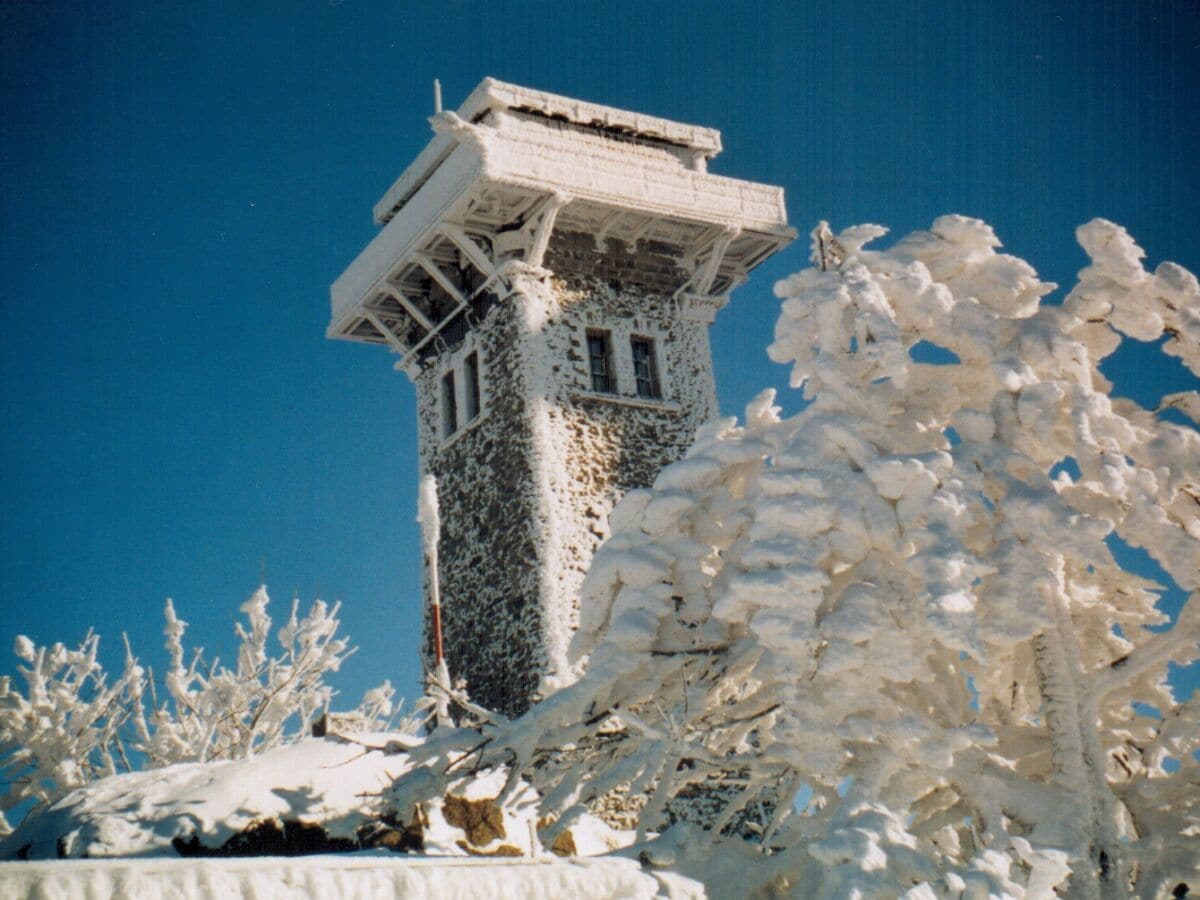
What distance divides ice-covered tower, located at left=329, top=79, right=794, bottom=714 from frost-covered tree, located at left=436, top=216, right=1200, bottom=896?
520 cm

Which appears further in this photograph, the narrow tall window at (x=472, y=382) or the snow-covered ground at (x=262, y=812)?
the narrow tall window at (x=472, y=382)

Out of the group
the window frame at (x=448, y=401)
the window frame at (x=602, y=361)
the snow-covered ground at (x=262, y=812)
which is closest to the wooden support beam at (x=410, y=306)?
the window frame at (x=448, y=401)

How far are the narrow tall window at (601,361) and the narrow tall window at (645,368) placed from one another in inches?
14.1

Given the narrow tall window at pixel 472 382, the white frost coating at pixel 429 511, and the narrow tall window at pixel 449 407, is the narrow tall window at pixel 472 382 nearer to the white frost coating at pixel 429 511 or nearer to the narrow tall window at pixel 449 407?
the narrow tall window at pixel 449 407

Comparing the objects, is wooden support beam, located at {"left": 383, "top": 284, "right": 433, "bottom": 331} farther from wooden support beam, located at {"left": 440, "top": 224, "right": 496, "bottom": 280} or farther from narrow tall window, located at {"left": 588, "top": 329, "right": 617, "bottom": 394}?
narrow tall window, located at {"left": 588, "top": 329, "right": 617, "bottom": 394}

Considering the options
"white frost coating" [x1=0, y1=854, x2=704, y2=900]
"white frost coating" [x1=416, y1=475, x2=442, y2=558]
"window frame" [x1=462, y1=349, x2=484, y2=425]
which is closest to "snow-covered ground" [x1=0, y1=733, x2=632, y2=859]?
"white frost coating" [x1=0, y1=854, x2=704, y2=900]

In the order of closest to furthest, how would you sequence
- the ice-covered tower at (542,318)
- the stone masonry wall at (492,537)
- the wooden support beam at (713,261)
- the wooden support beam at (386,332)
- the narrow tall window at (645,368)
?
the stone masonry wall at (492,537)
the ice-covered tower at (542,318)
the narrow tall window at (645,368)
the wooden support beam at (713,261)
the wooden support beam at (386,332)

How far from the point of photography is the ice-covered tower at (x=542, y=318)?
1520cm

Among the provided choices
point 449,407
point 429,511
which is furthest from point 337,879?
point 449,407

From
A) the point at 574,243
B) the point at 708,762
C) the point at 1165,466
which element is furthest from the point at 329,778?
the point at 574,243

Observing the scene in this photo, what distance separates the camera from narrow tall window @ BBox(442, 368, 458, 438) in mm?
17562

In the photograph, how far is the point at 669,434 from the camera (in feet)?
54.5

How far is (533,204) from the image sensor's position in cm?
1623

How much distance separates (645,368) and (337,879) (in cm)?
1237
